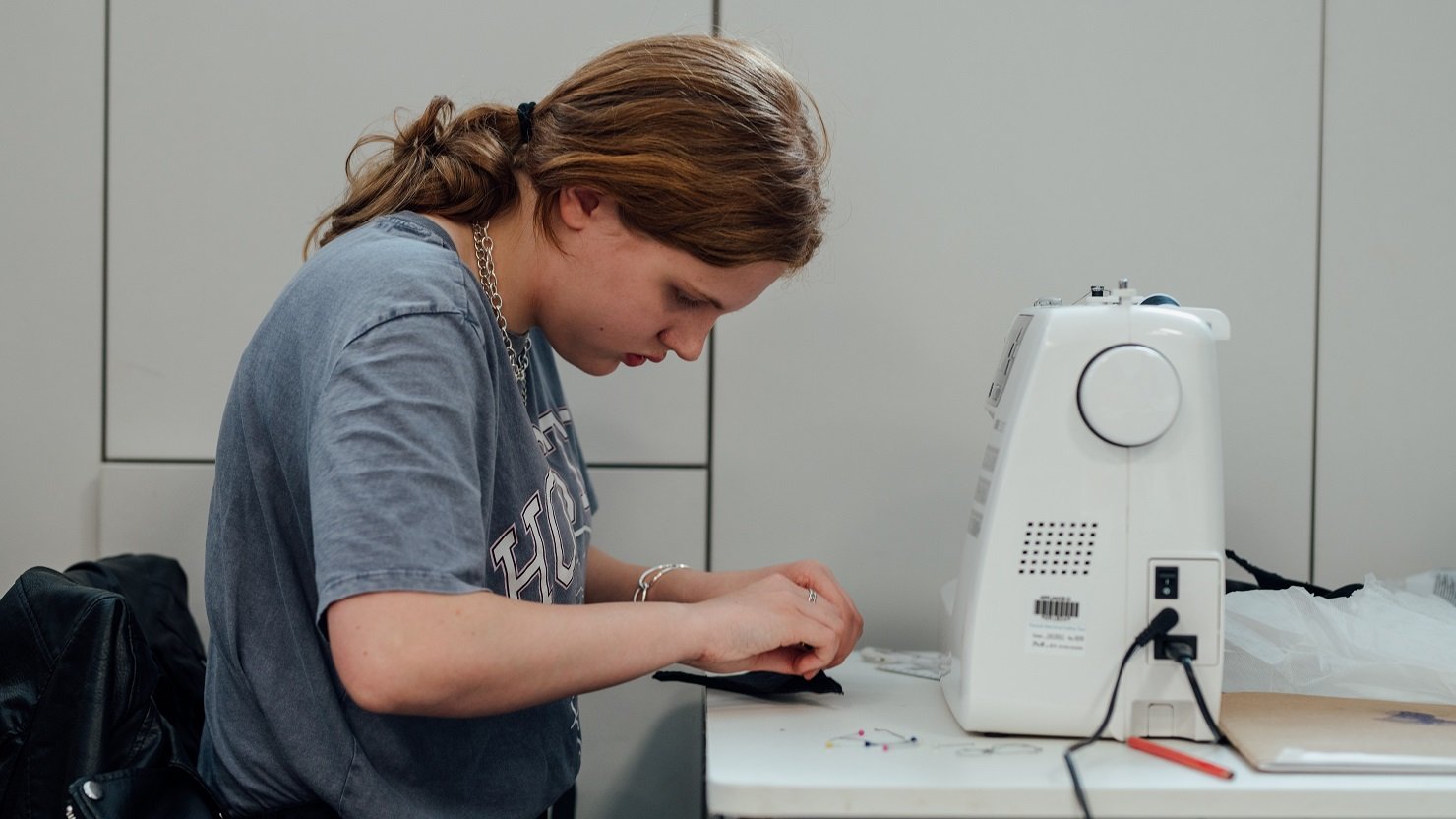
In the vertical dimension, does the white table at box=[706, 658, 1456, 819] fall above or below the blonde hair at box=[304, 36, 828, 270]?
below

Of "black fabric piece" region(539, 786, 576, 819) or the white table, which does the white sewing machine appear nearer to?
the white table

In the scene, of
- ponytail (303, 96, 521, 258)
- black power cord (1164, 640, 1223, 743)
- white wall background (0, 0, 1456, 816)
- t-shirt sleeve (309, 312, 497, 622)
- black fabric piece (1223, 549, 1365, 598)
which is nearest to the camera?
t-shirt sleeve (309, 312, 497, 622)

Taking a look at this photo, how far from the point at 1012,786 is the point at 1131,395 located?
0.34 meters

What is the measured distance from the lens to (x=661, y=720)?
153 cm

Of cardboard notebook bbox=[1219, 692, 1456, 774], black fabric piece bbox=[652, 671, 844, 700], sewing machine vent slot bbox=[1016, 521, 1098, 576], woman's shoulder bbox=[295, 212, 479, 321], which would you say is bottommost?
black fabric piece bbox=[652, 671, 844, 700]

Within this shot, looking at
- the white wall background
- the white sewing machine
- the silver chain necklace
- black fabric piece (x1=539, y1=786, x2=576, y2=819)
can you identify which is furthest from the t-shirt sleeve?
the white wall background

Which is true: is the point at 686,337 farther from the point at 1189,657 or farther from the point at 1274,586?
the point at 1274,586

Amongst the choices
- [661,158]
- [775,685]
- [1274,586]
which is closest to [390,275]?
[661,158]

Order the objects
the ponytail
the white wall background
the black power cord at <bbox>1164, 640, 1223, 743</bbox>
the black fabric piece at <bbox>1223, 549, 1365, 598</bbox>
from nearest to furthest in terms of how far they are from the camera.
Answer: the black power cord at <bbox>1164, 640, 1223, 743</bbox>, the ponytail, the black fabric piece at <bbox>1223, 549, 1365, 598</bbox>, the white wall background

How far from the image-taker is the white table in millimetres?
774

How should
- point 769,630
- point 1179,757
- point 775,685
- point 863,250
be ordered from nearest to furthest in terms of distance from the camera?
point 1179,757
point 769,630
point 775,685
point 863,250

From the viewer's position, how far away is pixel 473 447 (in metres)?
0.82

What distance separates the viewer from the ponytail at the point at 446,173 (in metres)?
1.02

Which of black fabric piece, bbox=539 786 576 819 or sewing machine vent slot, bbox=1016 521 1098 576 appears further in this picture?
black fabric piece, bbox=539 786 576 819
